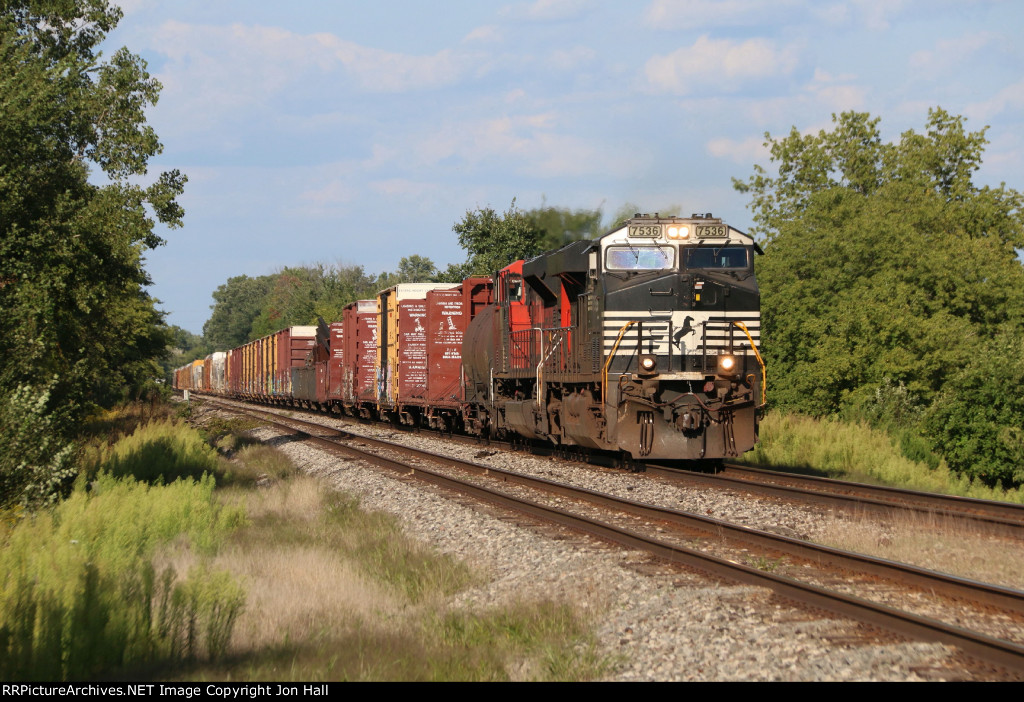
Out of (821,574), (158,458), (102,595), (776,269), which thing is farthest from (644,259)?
(776,269)

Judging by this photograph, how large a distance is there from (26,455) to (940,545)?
32.0 ft

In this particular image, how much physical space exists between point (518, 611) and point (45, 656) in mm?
3202

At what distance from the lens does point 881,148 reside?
46594 mm

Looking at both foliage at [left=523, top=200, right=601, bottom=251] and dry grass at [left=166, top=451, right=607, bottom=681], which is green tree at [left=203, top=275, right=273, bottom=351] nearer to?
foliage at [left=523, top=200, right=601, bottom=251]

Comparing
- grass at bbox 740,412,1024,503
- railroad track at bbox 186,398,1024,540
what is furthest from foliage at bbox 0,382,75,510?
grass at bbox 740,412,1024,503

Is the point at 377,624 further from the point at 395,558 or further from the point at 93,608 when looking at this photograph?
the point at 395,558

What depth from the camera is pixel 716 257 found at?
49.1 feet

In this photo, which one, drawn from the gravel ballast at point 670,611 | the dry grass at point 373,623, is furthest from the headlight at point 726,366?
the dry grass at point 373,623

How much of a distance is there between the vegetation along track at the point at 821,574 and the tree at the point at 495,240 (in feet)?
117

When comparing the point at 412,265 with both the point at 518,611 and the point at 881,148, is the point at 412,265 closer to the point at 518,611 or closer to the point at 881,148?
the point at 881,148

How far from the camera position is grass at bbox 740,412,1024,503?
14938mm

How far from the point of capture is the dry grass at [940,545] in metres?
8.17

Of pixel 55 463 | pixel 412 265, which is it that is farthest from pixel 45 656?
pixel 412 265

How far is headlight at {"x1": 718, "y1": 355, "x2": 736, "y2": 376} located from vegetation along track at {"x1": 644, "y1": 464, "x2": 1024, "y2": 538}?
1.62m
